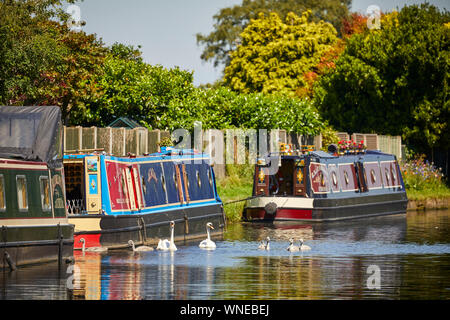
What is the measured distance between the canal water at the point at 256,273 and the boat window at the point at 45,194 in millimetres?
1338

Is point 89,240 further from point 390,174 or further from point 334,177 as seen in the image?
point 390,174

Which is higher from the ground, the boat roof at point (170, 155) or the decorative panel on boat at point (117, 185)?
the boat roof at point (170, 155)

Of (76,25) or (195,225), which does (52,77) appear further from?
(195,225)

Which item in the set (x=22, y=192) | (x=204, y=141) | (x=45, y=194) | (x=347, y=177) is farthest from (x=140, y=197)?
(x=347, y=177)

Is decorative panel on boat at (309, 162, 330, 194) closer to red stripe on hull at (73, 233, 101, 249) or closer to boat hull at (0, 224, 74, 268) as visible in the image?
red stripe on hull at (73, 233, 101, 249)

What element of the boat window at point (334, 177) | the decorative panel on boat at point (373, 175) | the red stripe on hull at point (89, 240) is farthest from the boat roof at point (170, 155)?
the decorative panel on boat at point (373, 175)

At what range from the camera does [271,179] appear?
37.8m

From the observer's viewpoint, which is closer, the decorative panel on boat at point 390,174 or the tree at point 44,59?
the tree at point 44,59

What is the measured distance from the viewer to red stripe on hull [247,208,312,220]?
36219 mm

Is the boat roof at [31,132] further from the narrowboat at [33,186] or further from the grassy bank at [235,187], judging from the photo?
the grassy bank at [235,187]

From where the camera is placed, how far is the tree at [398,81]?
50.2 m

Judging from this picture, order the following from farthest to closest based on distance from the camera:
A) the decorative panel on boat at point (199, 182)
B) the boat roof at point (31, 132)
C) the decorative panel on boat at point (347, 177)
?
1. the decorative panel on boat at point (347, 177)
2. the decorative panel on boat at point (199, 182)
3. the boat roof at point (31, 132)

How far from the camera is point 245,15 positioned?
264 ft
